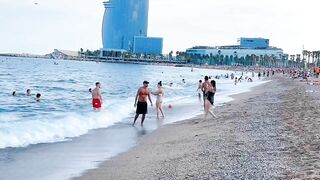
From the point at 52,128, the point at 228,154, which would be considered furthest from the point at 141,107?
the point at 228,154

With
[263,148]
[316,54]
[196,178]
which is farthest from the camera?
[316,54]

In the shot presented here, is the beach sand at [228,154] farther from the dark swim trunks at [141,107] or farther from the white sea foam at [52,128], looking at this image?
the white sea foam at [52,128]

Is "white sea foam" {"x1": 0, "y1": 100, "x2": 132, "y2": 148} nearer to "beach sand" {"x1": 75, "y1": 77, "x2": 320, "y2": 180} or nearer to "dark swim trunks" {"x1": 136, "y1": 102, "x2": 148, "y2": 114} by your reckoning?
"dark swim trunks" {"x1": 136, "y1": 102, "x2": 148, "y2": 114}

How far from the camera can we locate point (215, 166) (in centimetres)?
787

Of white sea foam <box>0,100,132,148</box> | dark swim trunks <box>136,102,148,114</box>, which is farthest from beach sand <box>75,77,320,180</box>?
white sea foam <box>0,100,132,148</box>

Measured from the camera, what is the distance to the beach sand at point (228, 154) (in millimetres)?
7355

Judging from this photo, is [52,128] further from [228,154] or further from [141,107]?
[228,154]

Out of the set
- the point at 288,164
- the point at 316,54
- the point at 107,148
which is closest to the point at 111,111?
the point at 107,148

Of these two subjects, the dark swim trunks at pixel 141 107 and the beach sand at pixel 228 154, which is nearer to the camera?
the beach sand at pixel 228 154

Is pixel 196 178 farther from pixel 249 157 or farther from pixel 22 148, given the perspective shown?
pixel 22 148

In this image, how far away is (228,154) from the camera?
8867 mm

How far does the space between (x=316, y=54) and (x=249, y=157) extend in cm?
12992

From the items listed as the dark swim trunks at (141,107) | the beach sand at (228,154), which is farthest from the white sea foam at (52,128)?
the beach sand at (228,154)

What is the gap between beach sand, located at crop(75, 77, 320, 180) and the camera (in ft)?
24.1
